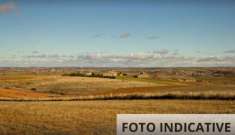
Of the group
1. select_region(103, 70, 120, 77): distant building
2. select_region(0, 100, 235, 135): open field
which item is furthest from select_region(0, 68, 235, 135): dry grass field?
select_region(103, 70, 120, 77): distant building

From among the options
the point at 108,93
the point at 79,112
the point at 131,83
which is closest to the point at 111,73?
the point at 131,83

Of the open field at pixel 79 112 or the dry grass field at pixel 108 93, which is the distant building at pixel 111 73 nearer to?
the dry grass field at pixel 108 93

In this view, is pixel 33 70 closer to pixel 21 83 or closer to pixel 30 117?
pixel 21 83

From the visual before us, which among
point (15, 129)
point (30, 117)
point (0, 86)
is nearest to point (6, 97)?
point (0, 86)

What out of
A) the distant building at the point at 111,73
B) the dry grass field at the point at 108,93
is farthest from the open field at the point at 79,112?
the distant building at the point at 111,73

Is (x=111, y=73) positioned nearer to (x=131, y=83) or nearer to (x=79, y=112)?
(x=131, y=83)

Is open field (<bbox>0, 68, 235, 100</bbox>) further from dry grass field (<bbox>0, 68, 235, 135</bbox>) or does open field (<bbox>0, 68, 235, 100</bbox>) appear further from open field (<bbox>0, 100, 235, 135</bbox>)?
open field (<bbox>0, 100, 235, 135</bbox>)

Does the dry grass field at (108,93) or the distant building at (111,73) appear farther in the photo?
the distant building at (111,73)

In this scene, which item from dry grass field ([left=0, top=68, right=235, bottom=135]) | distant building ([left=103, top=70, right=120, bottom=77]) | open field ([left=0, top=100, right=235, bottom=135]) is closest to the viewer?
open field ([left=0, top=100, right=235, bottom=135])
